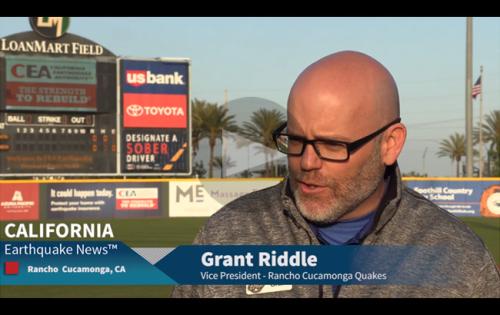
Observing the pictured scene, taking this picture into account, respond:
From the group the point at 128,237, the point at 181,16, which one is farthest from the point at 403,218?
the point at 128,237

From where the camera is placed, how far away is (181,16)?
3279 millimetres

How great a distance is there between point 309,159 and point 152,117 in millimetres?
21732

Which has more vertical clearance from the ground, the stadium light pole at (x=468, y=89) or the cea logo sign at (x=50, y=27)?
the cea logo sign at (x=50, y=27)

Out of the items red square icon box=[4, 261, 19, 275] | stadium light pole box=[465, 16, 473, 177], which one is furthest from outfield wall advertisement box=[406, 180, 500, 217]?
red square icon box=[4, 261, 19, 275]

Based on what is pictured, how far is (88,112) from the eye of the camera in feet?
76.4

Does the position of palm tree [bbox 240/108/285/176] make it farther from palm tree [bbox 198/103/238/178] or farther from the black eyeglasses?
the black eyeglasses

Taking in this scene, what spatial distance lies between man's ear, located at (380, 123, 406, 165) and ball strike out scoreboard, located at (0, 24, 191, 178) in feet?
70.5

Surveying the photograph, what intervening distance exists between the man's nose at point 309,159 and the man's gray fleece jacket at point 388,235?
0.20 meters

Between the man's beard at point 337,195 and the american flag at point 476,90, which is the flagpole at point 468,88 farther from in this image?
the man's beard at point 337,195

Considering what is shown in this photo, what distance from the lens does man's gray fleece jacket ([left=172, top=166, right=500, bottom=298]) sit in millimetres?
2496

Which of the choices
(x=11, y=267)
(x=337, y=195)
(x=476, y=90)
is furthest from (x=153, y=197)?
(x=337, y=195)

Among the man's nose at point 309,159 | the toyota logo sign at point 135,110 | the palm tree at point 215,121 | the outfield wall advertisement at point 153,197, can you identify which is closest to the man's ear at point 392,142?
the man's nose at point 309,159

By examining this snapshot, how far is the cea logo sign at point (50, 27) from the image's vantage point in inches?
899
